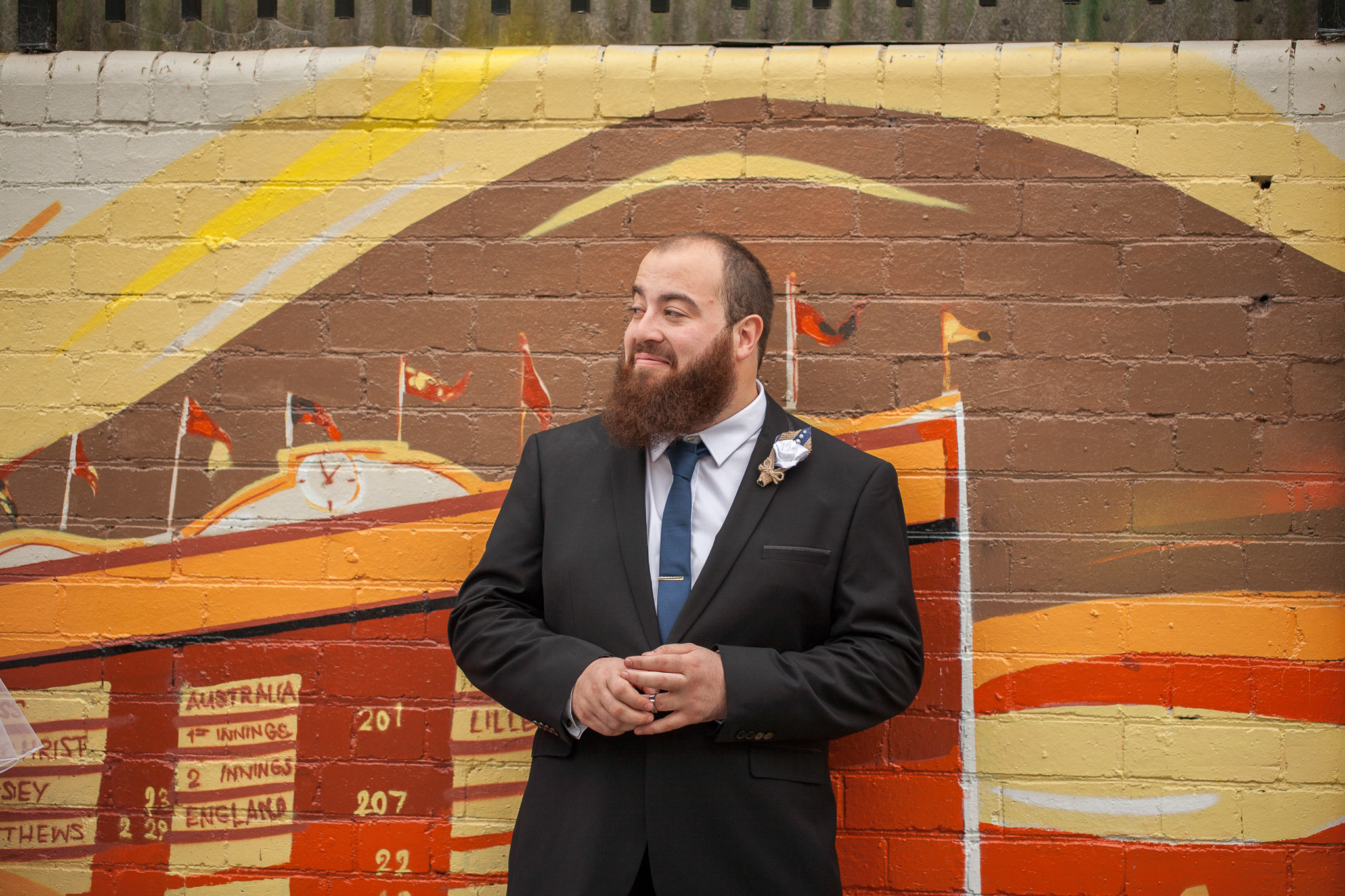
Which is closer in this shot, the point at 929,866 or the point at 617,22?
the point at 929,866

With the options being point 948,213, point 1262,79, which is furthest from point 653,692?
point 1262,79

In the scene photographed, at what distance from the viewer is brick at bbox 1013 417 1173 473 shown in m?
2.61

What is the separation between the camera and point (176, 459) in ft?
9.11

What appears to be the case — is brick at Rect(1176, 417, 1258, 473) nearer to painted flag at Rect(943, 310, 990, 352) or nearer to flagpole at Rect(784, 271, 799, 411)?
painted flag at Rect(943, 310, 990, 352)

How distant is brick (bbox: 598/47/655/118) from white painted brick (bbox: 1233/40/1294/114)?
1671mm

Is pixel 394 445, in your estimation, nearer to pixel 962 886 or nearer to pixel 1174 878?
pixel 962 886

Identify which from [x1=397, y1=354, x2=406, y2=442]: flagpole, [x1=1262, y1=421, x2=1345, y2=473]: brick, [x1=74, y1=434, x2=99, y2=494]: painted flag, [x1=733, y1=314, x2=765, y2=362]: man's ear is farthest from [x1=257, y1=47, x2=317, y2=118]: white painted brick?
[x1=1262, y1=421, x2=1345, y2=473]: brick

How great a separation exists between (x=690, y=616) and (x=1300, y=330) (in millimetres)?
1948

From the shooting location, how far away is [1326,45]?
261 cm

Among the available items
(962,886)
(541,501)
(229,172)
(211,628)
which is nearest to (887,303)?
(541,501)

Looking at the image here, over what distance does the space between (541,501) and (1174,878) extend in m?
2.03

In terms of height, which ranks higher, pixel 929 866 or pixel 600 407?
pixel 600 407

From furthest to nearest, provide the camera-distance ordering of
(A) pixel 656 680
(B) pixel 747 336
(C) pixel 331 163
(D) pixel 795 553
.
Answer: (C) pixel 331 163 < (B) pixel 747 336 < (D) pixel 795 553 < (A) pixel 656 680

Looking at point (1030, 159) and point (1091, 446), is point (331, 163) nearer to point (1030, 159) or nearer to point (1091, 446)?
point (1030, 159)
